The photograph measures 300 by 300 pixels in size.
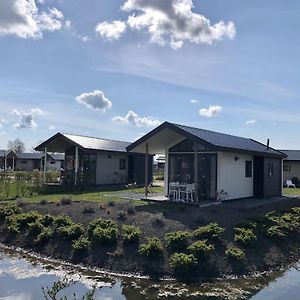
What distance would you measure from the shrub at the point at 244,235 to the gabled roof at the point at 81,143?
14451 mm

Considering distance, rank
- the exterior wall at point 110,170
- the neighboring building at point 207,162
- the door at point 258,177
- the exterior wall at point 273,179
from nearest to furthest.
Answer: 1. the neighboring building at point 207,162
2. the door at point 258,177
3. the exterior wall at point 273,179
4. the exterior wall at point 110,170

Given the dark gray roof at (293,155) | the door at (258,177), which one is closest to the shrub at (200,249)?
the door at (258,177)

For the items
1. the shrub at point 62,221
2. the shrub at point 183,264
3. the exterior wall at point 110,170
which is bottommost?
the shrub at point 183,264

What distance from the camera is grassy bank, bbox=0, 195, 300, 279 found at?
9.19 metres

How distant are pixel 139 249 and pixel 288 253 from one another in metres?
4.31

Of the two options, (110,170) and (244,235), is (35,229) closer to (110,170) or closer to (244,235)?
(244,235)

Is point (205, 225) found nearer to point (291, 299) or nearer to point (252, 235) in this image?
point (252, 235)

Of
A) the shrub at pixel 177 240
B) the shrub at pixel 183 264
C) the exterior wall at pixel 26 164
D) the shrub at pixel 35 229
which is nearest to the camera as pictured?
the shrub at pixel 183 264

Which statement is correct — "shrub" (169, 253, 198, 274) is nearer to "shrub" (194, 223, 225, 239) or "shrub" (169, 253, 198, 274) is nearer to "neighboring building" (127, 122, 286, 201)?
"shrub" (194, 223, 225, 239)

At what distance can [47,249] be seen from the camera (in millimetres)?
10453

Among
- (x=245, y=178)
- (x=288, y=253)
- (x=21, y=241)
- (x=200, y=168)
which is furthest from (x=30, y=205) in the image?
(x=245, y=178)

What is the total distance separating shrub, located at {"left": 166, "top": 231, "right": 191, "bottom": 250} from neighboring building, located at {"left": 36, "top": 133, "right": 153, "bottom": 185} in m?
13.1

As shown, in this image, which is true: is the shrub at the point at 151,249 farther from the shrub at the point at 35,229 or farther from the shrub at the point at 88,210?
the shrub at the point at 88,210

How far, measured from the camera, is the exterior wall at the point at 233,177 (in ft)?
55.1
